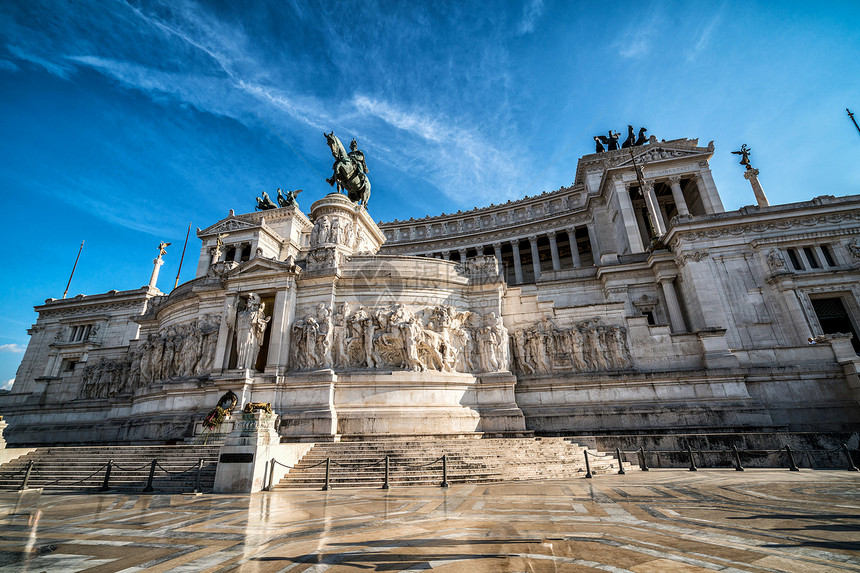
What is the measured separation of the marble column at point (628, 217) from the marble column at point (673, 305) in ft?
35.0

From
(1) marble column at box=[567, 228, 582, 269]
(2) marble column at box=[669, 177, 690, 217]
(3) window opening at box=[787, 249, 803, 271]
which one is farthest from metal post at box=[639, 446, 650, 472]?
(2) marble column at box=[669, 177, 690, 217]

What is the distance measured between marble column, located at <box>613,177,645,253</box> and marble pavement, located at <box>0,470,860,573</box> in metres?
32.1

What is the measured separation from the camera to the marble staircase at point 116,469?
12227mm

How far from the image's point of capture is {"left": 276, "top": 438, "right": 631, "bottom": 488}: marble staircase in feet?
39.2

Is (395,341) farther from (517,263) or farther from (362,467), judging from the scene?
(517,263)

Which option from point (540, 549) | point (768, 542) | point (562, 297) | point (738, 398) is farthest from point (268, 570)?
point (562, 297)

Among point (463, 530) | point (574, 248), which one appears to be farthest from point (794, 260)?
point (463, 530)

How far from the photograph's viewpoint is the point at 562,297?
29.9m

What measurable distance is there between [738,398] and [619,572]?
19.4 meters

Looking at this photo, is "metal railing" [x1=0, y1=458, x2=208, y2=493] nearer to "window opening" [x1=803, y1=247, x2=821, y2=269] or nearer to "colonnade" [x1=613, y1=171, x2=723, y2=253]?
"window opening" [x1=803, y1=247, x2=821, y2=269]

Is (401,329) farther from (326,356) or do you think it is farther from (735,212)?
(735,212)

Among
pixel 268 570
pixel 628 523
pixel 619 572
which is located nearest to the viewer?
pixel 619 572

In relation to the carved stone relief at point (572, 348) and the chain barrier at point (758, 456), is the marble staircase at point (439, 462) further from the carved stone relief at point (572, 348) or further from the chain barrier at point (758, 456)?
the carved stone relief at point (572, 348)

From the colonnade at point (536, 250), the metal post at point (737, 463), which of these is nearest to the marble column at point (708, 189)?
the colonnade at point (536, 250)
